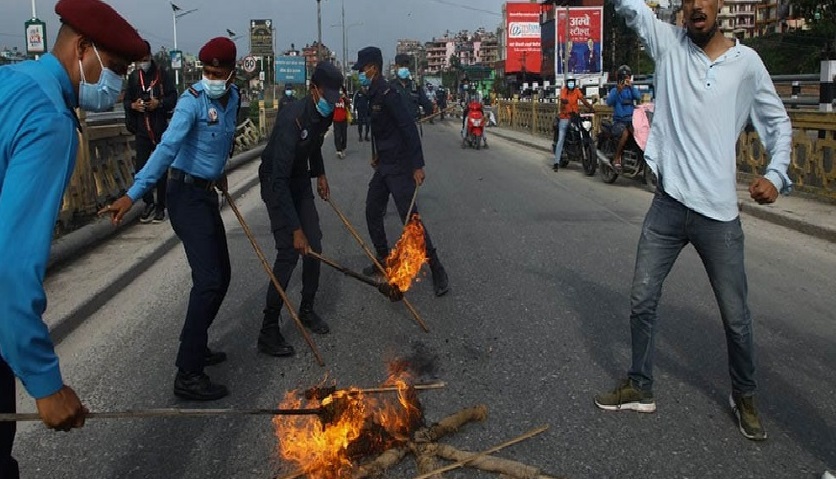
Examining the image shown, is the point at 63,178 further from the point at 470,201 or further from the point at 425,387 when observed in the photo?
the point at 470,201

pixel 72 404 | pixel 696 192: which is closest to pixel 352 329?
pixel 696 192

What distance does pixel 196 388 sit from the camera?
4098 mm

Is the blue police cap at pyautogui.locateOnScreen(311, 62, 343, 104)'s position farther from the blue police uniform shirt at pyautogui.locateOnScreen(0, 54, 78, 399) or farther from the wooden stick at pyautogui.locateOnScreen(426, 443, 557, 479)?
the blue police uniform shirt at pyautogui.locateOnScreen(0, 54, 78, 399)

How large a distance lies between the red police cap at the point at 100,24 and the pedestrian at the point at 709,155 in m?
2.52

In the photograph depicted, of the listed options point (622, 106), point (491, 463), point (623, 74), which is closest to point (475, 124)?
point (623, 74)

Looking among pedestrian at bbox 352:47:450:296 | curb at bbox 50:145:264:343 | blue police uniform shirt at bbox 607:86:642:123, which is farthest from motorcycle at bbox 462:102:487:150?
pedestrian at bbox 352:47:450:296

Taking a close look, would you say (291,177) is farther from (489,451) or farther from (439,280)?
(489,451)

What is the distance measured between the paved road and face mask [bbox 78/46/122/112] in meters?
1.82

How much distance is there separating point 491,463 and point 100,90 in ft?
7.24

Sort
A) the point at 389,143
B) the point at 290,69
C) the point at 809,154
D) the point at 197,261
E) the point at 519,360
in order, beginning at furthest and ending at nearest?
the point at 290,69 → the point at 809,154 → the point at 389,143 → the point at 519,360 → the point at 197,261

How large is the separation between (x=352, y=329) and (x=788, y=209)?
6.98 metres

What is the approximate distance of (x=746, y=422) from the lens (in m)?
3.60

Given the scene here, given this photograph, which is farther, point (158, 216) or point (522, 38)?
point (522, 38)

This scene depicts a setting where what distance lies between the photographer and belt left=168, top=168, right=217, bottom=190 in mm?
4230
